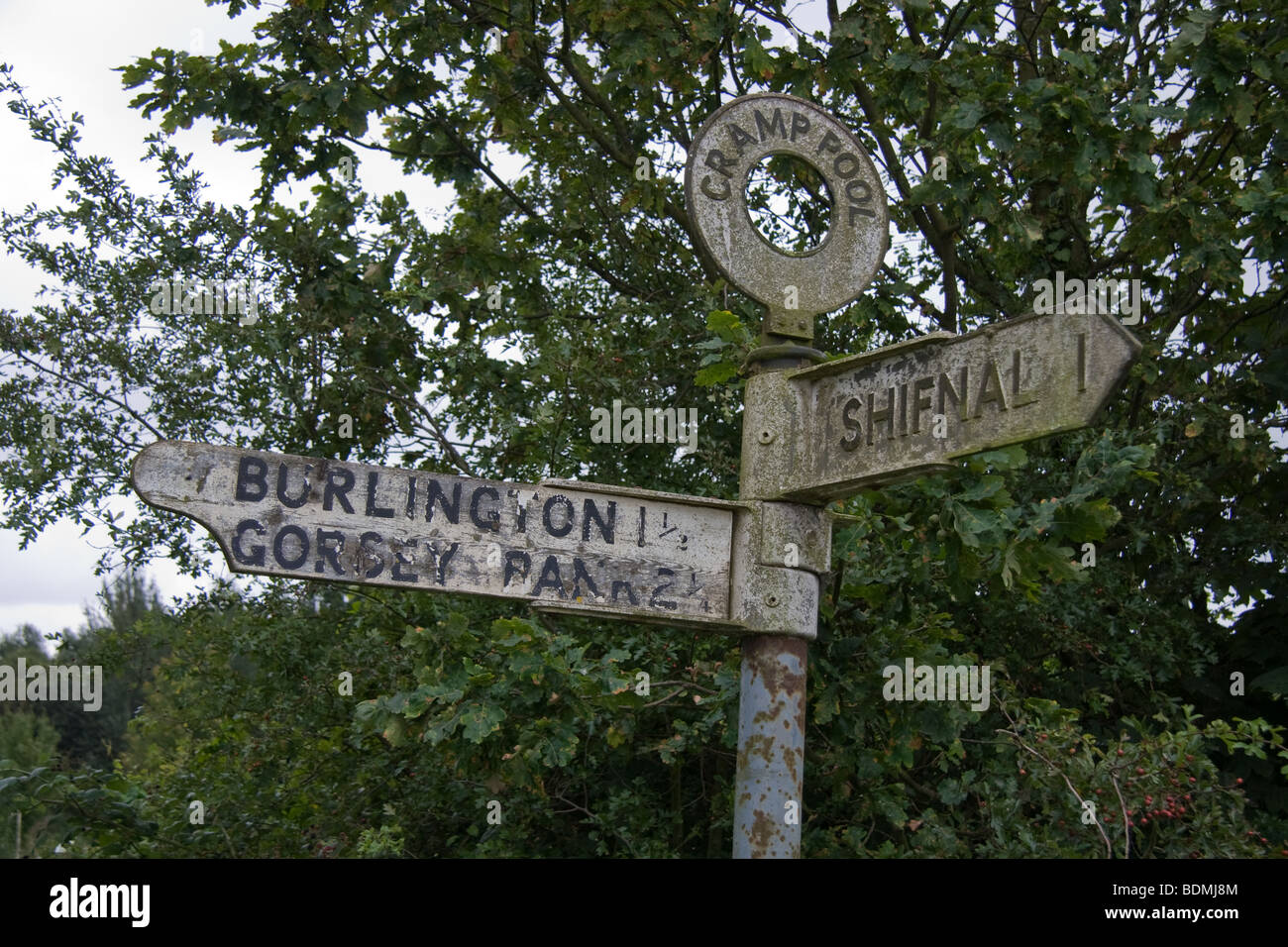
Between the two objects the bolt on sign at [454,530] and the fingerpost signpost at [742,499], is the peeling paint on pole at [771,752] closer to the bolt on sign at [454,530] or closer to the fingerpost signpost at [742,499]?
the fingerpost signpost at [742,499]

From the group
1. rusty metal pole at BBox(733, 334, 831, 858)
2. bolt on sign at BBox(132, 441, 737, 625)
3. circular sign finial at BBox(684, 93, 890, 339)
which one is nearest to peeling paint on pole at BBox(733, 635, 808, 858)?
rusty metal pole at BBox(733, 334, 831, 858)

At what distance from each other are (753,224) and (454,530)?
1.10 meters

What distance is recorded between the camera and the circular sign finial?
3574 mm

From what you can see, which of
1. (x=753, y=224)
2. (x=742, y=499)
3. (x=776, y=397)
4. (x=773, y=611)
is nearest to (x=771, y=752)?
(x=773, y=611)

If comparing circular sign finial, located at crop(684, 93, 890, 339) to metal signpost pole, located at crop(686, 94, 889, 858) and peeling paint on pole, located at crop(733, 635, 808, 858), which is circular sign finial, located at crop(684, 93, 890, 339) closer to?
metal signpost pole, located at crop(686, 94, 889, 858)

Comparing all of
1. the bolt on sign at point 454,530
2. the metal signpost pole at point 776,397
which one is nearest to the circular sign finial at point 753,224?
the metal signpost pole at point 776,397

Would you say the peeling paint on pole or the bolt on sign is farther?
the peeling paint on pole

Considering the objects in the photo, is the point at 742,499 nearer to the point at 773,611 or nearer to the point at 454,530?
the point at 773,611

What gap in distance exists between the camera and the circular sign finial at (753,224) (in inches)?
141

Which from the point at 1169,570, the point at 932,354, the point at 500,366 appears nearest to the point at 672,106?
the point at 500,366

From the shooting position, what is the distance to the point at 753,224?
3680 millimetres

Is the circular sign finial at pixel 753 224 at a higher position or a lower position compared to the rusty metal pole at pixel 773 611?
higher

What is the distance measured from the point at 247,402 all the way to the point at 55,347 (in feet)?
3.95

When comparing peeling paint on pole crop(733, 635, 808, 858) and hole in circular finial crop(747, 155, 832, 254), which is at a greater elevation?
hole in circular finial crop(747, 155, 832, 254)
